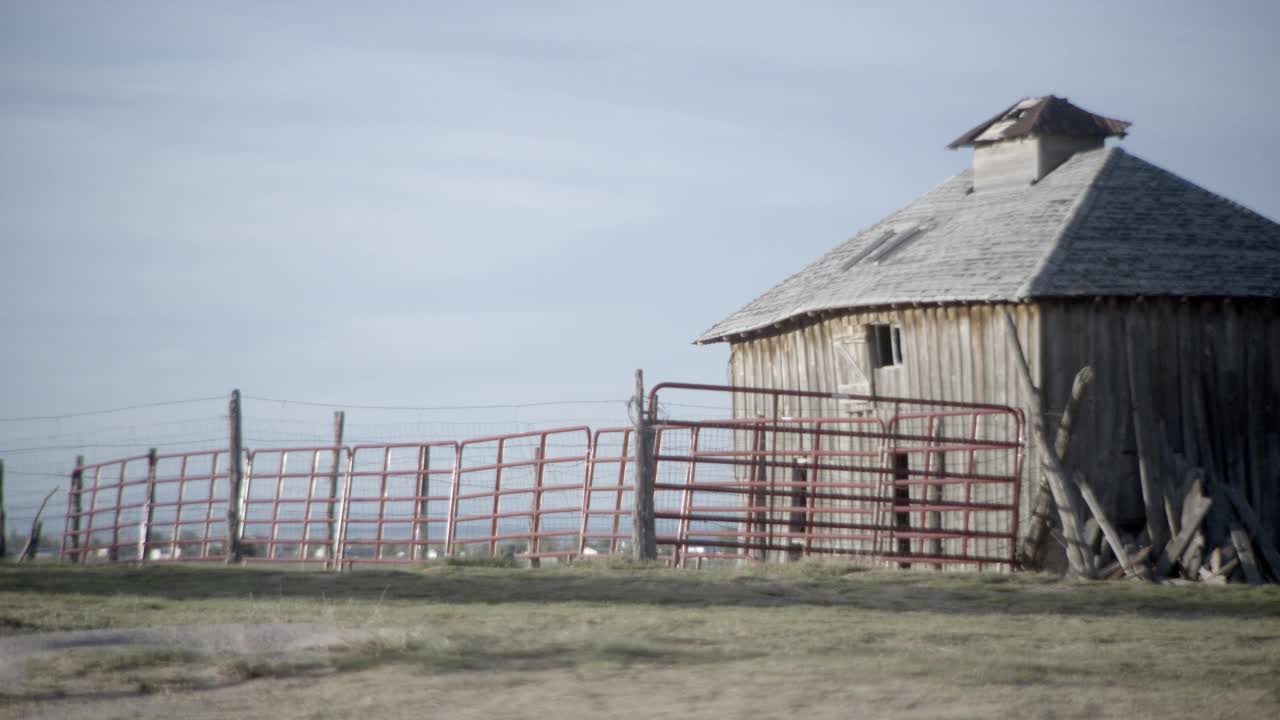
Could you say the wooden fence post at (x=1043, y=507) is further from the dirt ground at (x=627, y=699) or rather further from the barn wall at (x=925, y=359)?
the dirt ground at (x=627, y=699)

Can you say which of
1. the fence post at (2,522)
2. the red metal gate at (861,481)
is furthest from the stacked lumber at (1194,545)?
the fence post at (2,522)

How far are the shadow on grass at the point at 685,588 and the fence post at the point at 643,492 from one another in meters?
0.77

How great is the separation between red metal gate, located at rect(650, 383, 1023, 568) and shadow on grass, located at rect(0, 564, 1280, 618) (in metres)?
1.23

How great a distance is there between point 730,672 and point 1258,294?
42.9 feet

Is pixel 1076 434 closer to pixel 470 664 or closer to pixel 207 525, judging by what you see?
pixel 470 664

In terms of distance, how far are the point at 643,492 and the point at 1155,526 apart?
19.2 ft

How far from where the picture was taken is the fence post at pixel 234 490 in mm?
18500

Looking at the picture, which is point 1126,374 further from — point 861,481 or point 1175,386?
point 861,481

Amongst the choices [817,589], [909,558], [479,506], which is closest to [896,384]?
[909,558]

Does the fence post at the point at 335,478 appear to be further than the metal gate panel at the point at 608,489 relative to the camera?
Yes

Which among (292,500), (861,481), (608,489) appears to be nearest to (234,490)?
(292,500)

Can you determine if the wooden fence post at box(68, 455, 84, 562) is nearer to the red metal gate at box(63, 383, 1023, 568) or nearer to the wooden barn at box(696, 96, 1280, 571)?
the red metal gate at box(63, 383, 1023, 568)

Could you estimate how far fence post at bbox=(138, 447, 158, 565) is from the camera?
21328mm

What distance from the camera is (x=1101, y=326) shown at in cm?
1769
